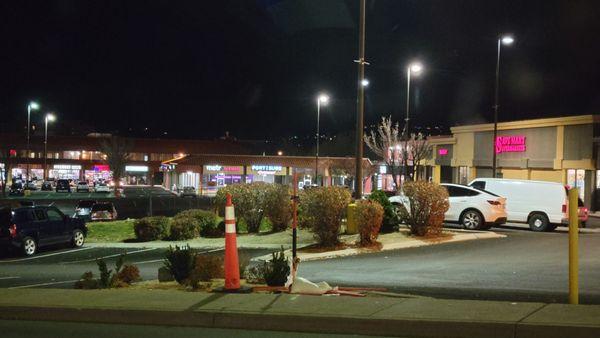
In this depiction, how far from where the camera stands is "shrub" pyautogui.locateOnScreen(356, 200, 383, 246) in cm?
1697

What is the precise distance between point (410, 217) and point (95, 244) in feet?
39.7

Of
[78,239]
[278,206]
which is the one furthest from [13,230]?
[278,206]

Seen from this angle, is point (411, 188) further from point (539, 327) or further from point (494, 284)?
point (539, 327)

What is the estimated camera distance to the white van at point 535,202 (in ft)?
79.6

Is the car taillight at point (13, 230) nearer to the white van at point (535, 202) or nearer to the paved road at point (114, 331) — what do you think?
the paved road at point (114, 331)

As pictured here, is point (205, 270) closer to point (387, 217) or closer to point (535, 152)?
point (387, 217)

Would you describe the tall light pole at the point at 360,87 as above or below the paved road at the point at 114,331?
above

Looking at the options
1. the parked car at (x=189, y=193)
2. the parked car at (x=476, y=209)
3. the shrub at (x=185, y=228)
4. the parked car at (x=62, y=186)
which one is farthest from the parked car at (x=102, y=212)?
the parked car at (x=62, y=186)

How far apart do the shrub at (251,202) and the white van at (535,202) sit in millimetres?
9210

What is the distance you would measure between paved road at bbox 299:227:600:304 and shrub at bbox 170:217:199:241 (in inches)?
354

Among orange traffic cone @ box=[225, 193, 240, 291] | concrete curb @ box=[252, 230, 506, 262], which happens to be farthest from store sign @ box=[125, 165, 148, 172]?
orange traffic cone @ box=[225, 193, 240, 291]

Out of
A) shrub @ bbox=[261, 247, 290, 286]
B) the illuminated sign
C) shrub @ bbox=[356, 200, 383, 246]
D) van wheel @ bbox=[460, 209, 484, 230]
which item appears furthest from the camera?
the illuminated sign

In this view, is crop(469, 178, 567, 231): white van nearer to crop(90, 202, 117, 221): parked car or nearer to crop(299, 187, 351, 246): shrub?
crop(299, 187, 351, 246): shrub

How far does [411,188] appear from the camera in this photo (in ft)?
62.2
